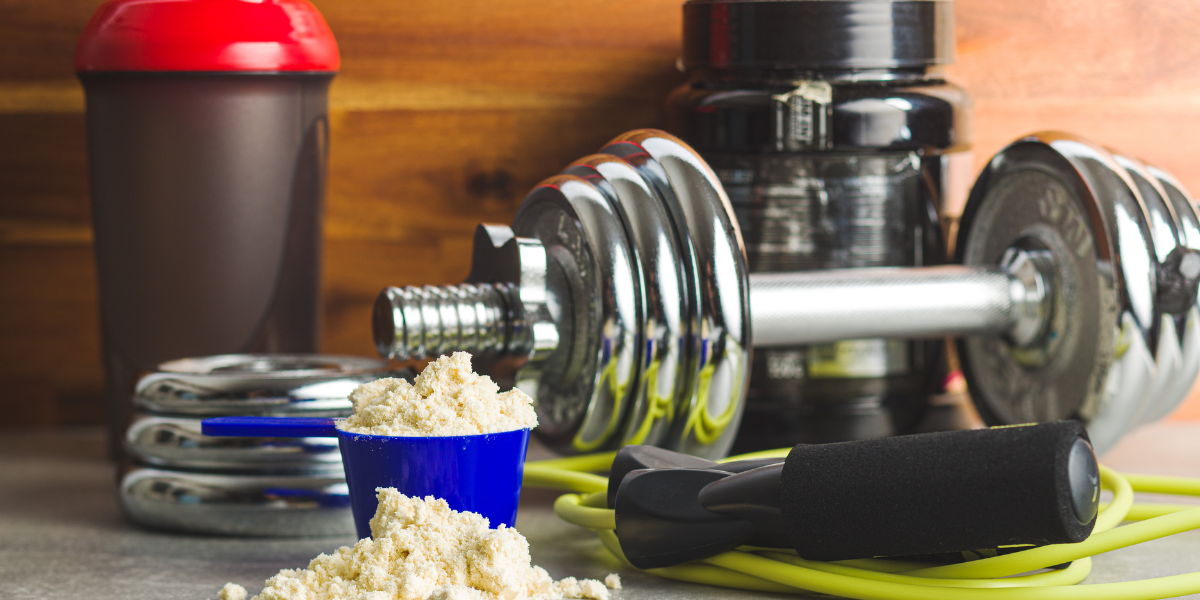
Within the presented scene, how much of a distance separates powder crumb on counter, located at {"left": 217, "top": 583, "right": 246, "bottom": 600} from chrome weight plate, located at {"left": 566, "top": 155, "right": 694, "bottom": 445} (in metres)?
0.22

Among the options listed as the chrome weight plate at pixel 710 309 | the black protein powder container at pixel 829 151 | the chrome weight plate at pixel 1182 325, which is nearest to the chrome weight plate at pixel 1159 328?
the chrome weight plate at pixel 1182 325

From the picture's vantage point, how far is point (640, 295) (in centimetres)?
61

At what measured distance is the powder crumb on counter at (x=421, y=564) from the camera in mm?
451

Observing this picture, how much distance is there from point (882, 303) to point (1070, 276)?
0.12 metres

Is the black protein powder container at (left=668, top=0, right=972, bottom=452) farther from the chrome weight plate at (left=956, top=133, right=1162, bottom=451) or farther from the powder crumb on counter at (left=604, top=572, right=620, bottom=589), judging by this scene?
the powder crumb on counter at (left=604, top=572, right=620, bottom=589)

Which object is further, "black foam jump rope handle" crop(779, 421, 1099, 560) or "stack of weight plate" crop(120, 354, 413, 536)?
"stack of weight plate" crop(120, 354, 413, 536)

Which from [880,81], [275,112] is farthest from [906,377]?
[275,112]

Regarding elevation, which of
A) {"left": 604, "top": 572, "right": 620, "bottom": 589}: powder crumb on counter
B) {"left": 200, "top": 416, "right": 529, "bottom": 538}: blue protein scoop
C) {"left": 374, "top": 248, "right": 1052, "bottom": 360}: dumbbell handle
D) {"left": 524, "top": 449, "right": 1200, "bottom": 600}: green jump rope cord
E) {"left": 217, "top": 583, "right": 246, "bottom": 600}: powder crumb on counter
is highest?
{"left": 374, "top": 248, "right": 1052, "bottom": 360}: dumbbell handle

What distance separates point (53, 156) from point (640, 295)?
0.52m

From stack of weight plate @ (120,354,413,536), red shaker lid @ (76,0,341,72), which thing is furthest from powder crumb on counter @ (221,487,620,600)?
red shaker lid @ (76,0,341,72)

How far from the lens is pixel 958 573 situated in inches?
18.6

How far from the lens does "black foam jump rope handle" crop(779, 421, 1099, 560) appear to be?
1.37 feet

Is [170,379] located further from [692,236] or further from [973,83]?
[973,83]

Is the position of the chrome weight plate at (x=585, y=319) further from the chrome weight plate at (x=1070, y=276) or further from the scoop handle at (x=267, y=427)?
the chrome weight plate at (x=1070, y=276)
